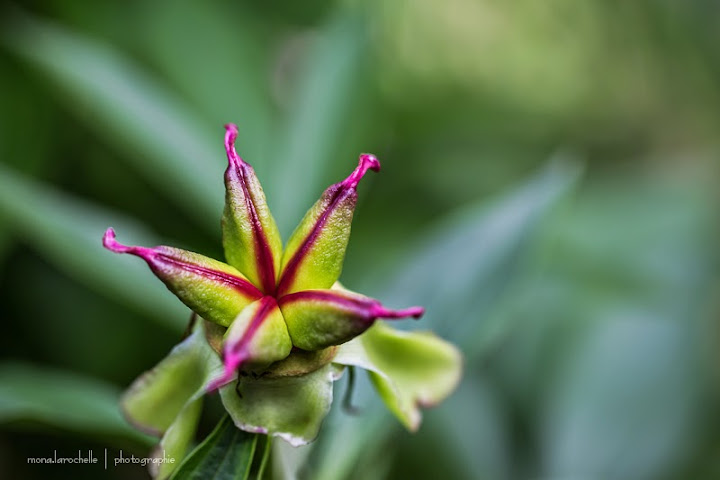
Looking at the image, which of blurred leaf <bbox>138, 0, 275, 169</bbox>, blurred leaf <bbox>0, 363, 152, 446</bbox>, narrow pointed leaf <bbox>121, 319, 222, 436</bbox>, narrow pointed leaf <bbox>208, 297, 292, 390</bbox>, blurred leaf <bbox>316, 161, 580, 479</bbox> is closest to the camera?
narrow pointed leaf <bbox>208, 297, 292, 390</bbox>

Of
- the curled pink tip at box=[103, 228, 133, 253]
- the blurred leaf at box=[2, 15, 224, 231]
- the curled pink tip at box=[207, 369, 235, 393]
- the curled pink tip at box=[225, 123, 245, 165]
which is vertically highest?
the blurred leaf at box=[2, 15, 224, 231]

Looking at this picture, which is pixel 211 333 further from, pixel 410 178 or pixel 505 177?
pixel 505 177

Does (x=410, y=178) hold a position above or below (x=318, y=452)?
above

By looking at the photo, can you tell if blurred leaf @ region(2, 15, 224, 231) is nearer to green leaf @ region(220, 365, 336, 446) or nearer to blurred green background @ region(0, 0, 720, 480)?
blurred green background @ region(0, 0, 720, 480)

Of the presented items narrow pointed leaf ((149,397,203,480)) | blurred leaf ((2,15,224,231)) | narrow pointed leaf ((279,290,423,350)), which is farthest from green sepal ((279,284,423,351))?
blurred leaf ((2,15,224,231))

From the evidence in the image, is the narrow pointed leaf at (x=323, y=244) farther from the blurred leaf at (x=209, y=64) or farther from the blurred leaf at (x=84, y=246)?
the blurred leaf at (x=209, y=64)

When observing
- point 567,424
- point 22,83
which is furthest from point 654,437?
point 22,83

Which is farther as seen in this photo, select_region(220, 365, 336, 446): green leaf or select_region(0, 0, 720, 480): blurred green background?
select_region(0, 0, 720, 480): blurred green background
